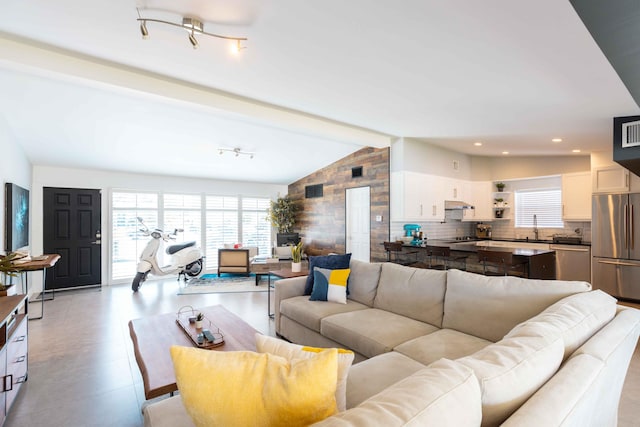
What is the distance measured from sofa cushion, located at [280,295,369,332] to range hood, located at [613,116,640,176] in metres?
3.46

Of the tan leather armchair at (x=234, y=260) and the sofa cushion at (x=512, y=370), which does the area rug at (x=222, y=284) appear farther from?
the sofa cushion at (x=512, y=370)

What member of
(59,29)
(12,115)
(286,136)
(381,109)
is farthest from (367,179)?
(12,115)

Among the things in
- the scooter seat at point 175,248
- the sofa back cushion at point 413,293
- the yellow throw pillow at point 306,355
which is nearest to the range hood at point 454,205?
the sofa back cushion at point 413,293

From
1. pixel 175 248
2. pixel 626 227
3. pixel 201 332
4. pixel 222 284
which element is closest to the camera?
pixel 201 332

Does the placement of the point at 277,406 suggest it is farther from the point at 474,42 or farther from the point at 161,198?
the point at 161,198

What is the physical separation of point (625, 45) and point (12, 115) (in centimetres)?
625

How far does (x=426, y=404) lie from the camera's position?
2.63 feet

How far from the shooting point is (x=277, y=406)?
34.7 inches

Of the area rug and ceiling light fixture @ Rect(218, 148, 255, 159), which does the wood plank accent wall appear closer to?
the area rug

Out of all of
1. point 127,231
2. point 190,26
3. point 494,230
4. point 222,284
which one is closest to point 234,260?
point 222,284

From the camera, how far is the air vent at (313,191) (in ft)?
25.3

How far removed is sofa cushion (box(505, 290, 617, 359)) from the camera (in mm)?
1385

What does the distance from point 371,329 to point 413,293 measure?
22.5 inches

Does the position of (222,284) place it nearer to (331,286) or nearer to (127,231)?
(127,231)
